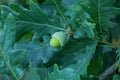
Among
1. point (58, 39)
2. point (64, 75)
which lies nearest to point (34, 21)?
point (58, 39)

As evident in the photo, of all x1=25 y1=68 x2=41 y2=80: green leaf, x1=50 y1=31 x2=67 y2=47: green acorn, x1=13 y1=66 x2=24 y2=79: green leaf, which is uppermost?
x1=50 y1=31 x2=67 y2=47: green acorn

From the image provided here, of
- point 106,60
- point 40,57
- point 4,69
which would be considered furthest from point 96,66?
point 4,69

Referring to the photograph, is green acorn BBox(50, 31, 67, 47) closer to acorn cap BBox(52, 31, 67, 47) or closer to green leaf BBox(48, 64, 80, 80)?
acorn cap BBox(52, 31, 67, 47)

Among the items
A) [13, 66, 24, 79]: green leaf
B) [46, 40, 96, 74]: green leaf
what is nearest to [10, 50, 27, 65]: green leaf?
[13, 66, 24, 79]: green leaf

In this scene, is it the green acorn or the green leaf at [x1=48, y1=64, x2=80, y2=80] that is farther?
the green acorn

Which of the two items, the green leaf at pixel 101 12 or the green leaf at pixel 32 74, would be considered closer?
the green leaf at pixel 101 12

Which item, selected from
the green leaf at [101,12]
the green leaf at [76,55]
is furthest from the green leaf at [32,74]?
the green leaf at [101,12]

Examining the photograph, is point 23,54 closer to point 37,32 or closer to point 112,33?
point 37,32

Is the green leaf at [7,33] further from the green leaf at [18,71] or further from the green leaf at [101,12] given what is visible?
the green leaf at [101,12]
